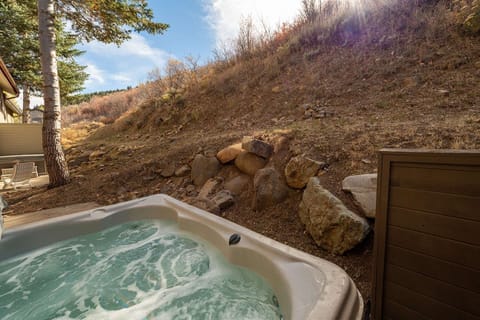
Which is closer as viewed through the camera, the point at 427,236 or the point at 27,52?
the point at 427,236

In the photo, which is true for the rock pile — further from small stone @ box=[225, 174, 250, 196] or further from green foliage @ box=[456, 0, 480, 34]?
green foliage @ box=[456, 0, 480, 34]

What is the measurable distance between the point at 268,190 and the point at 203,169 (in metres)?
1.26

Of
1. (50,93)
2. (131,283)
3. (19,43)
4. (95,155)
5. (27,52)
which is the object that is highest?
(19,43)

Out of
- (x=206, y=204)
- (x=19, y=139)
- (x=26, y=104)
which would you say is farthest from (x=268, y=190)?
(x=26, y=104)

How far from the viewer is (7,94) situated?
335 inches

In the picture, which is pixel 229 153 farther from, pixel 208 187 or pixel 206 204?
pixel 206 204

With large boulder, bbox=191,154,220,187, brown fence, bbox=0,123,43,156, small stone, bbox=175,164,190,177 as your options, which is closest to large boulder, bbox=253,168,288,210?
large boulder, bbox=191,154,220,187

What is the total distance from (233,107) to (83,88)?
887 cm

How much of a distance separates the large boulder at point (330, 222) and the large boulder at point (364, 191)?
89 mm

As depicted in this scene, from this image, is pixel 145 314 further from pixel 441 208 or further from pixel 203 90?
pixel 203 90

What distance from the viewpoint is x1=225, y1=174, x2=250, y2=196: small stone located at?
115 inches

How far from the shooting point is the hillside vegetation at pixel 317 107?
7.50 ft

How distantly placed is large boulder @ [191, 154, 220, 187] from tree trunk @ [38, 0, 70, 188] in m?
2.53

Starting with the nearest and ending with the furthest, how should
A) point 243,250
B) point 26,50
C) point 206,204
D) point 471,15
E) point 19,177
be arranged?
point 243,250
point 206,204
point 471,15
point 19,177
point 26,50
